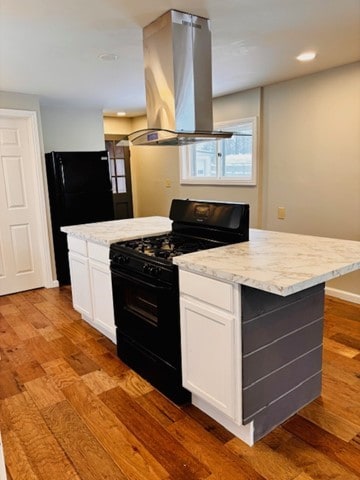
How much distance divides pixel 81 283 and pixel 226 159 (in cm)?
251

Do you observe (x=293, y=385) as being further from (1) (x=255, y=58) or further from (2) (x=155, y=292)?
(1) (x=255, y=58)

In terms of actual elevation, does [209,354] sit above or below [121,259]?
below

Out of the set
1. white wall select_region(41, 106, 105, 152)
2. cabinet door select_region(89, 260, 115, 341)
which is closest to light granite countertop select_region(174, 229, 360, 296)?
cabinet door select_region(89, 260, 115, 341)

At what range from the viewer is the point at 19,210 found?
13.8 ft

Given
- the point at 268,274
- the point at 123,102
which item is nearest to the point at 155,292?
the point at 268,274

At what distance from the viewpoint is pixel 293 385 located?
197 centimetres

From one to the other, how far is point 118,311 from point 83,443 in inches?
35.5

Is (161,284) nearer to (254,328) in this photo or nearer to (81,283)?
(254,328)

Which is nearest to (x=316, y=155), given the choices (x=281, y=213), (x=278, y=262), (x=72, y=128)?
(x=281, y=213)

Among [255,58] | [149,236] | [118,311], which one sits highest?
[255,58]

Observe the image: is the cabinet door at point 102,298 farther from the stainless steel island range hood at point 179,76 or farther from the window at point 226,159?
the window at point 226,159

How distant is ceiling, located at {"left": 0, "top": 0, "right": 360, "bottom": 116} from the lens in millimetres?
2055

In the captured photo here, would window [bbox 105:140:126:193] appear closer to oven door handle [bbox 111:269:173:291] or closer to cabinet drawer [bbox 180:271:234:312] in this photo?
oven door handle [bbox 111:269:173:291]

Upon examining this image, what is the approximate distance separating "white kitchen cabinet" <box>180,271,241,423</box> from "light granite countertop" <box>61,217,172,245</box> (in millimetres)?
870
